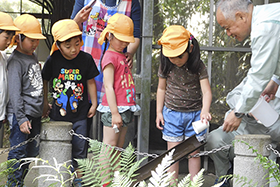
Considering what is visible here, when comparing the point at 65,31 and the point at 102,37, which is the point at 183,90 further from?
the point at 65,31

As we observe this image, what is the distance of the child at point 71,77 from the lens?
3127mm

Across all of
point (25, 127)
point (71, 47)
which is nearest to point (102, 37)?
point (71, 47)

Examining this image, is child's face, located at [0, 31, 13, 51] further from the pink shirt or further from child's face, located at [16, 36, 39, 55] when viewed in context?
the pink shirt

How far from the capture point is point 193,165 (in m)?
3.24

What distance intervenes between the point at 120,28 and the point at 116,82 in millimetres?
483

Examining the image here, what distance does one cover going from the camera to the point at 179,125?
3234 mm

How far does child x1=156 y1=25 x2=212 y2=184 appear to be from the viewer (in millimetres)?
3203

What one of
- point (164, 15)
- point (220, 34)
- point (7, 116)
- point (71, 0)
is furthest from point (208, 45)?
point (71, 0)

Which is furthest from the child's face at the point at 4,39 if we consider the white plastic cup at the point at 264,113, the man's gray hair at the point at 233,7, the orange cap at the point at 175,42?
the white plastic cup at the point at 264,113

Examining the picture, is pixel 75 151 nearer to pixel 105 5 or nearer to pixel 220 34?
pixel 105 5

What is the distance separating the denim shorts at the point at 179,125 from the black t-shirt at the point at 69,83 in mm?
770

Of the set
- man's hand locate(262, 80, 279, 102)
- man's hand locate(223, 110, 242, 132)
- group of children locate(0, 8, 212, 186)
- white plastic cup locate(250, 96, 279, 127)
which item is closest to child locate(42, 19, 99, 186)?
group of children locate(0, 8, 212, 186)

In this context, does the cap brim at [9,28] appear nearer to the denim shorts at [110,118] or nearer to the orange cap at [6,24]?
the orange cap at [6,24]

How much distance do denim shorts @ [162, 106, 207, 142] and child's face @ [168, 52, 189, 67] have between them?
17.5 inches
